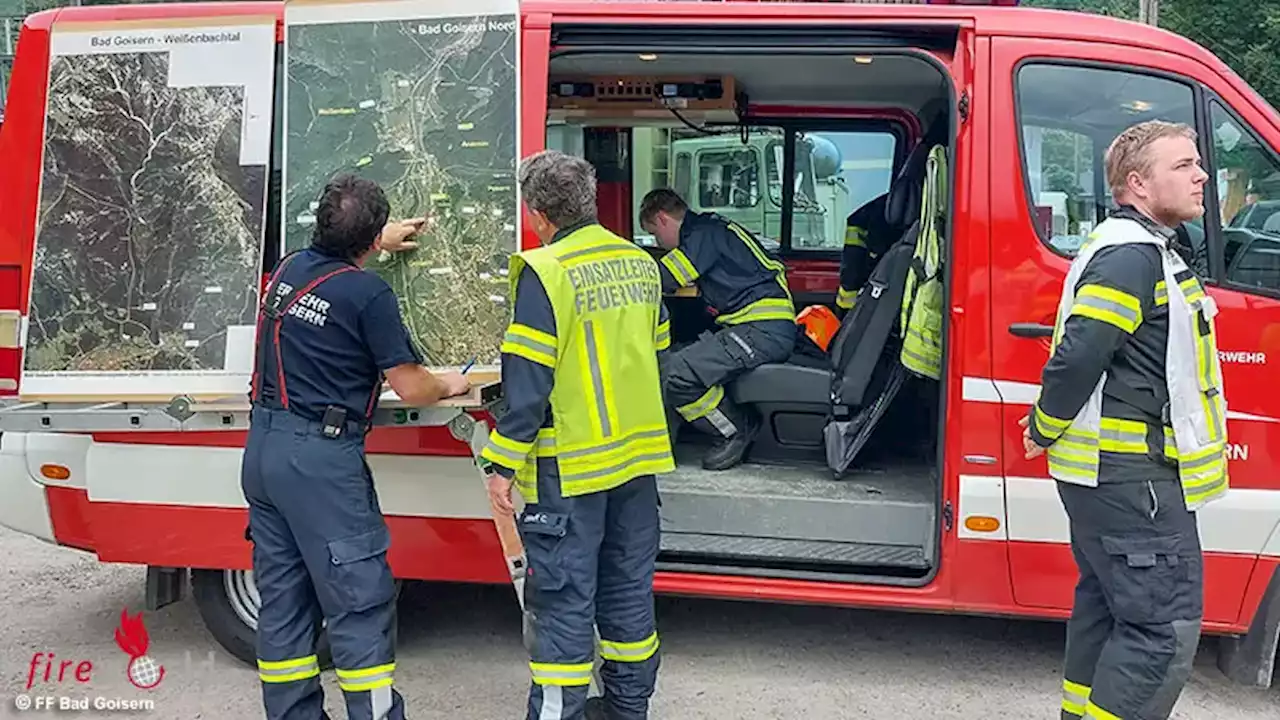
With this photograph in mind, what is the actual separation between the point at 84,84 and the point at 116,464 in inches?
51.1

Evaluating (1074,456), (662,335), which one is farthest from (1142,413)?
(662,335)

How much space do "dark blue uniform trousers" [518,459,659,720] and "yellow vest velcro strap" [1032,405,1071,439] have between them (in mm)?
1123

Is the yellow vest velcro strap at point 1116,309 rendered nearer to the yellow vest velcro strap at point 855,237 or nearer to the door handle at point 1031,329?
the door handle at point 1031,329

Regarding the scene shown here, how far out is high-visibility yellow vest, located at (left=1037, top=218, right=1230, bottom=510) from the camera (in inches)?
113

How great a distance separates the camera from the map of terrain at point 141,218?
→ 370cm

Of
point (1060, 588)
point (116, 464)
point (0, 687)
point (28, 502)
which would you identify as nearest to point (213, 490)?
point (116, 464)

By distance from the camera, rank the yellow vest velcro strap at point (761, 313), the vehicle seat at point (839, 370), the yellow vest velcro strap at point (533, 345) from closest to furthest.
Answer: the yellow vest velcro strap at point (533, 345) → the vehicle seat at point (839, 370) → the yellow vest velcro strap at point (761, 313)

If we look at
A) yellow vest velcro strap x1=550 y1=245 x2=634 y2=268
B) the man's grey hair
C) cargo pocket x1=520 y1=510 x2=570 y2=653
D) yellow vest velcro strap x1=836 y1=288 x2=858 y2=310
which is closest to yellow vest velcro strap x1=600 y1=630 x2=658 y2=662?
cargo pocket x1=520 y1=510 x2=570 y2=653

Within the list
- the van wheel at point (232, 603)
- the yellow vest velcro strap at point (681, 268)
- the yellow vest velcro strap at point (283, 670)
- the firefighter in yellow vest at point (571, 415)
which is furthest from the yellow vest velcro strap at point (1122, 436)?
the van wheel at point (232, 603)

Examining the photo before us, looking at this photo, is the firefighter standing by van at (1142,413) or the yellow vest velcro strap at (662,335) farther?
the yellow vest velcro strap at (662,335)

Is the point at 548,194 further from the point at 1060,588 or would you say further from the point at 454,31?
the point at 1060,588

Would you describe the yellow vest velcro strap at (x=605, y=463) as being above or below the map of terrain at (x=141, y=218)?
below

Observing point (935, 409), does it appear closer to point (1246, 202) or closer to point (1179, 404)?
point (1246, 202)

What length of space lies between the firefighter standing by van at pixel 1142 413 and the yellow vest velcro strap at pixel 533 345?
52.4 inches
